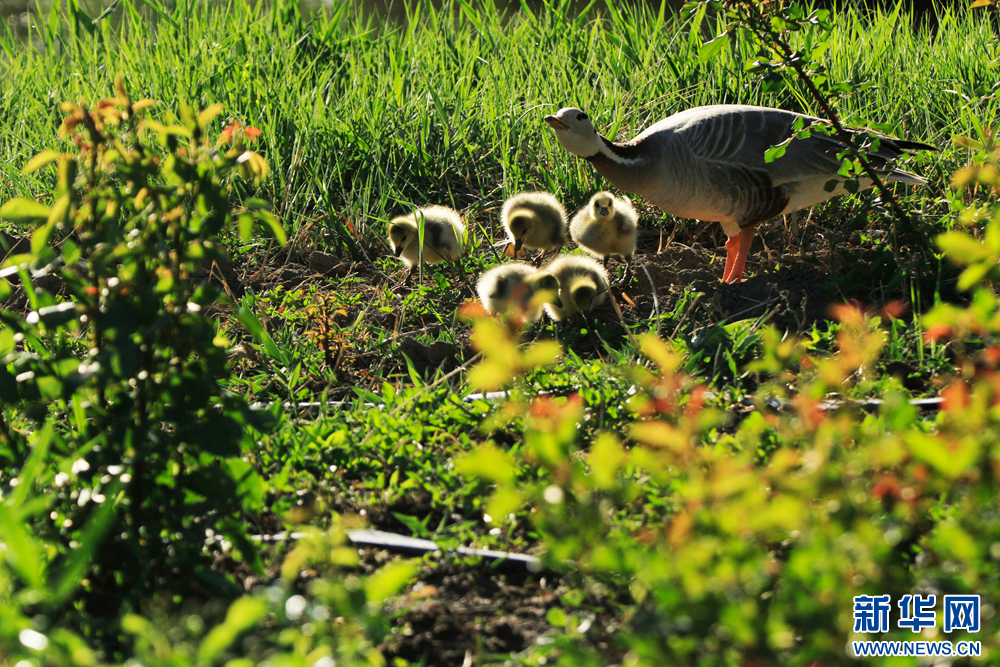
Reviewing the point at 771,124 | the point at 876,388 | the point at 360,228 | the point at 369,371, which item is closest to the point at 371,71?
the point at 360,228

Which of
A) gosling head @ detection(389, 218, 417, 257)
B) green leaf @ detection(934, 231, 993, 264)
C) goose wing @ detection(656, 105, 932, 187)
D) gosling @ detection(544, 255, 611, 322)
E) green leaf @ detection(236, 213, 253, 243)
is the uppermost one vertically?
green leaf @ detection(236, 213, 253, 243)

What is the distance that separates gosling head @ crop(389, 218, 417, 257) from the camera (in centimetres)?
468

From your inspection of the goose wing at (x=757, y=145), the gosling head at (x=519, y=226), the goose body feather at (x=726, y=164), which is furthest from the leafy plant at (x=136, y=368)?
the goose wing at (x=757, y=145)

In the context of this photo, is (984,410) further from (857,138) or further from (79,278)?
(857,138)

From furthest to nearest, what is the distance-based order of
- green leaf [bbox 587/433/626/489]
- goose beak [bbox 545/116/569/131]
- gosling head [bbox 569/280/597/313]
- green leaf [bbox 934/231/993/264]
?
goose beak [bbox 545/116/569/131], gosling head [bbox 569/280/597/313], green leaf [bbox 934/231/993/264], green leaf [bbox 587/433/626/489]

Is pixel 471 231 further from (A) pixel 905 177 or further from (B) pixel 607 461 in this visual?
(B) pixel 607 461

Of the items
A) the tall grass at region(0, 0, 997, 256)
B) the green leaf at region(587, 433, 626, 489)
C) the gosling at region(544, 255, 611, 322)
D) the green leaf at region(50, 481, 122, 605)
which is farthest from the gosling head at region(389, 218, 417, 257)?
the green leaf at region(587, 433, 626, 489)

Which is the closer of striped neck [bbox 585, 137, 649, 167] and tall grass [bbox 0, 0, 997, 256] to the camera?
striped neck [bbox 585, 137, 649, 167]

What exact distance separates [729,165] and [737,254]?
0.49 m

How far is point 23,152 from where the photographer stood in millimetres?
5652

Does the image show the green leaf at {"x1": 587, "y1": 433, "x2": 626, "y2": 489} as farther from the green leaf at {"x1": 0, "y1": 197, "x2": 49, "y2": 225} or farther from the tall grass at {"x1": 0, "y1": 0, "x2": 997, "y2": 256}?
the tall grass at {"x1": 0, "y1": 0, "x2": 997, "y2": 256}

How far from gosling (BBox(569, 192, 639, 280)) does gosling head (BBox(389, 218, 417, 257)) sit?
87 cm

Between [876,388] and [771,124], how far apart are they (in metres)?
2.16

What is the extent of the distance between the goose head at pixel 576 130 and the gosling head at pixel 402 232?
0.97m
